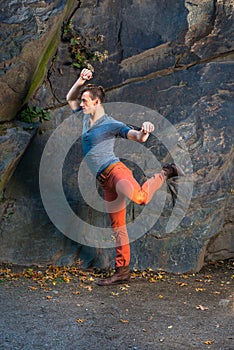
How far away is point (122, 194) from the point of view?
645 cm

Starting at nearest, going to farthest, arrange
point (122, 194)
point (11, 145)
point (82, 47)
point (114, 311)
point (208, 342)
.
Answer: point (208, 342), point (114, 311), point (122, 194), point (11, 145), point (82, 47)

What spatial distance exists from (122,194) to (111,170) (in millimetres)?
280

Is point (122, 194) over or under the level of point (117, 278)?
over

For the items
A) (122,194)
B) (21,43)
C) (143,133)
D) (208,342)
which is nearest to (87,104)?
(143,133)

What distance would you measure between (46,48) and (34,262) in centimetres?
280

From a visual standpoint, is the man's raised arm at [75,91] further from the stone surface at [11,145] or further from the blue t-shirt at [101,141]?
the stone surface at [11,145]

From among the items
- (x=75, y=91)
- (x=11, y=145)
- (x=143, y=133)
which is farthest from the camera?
(x=11, y=145)

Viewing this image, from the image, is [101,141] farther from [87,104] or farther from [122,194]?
[122,194]

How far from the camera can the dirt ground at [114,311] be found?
508 centimetres

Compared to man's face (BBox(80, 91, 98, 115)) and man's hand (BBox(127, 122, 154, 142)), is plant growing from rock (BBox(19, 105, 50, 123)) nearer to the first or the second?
man's face (BBox(80, 91, 98, 115))

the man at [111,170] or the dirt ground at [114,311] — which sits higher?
the man at [111,170]

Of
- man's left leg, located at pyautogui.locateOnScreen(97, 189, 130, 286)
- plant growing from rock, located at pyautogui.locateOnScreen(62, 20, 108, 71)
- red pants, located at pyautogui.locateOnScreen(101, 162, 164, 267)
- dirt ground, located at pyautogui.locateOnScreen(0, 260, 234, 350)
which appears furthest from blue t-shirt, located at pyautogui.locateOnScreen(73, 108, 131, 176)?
plant growing from rock, located at pyautogui.locateOnScreen(62, 20, 108, 71)

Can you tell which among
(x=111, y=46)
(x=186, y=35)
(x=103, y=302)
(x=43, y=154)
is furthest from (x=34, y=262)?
(x=186, y=35)

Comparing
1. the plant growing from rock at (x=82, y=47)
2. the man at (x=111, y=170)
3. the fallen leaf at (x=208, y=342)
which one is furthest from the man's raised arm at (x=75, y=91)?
the fallen leaf at (x=208, y=342)
